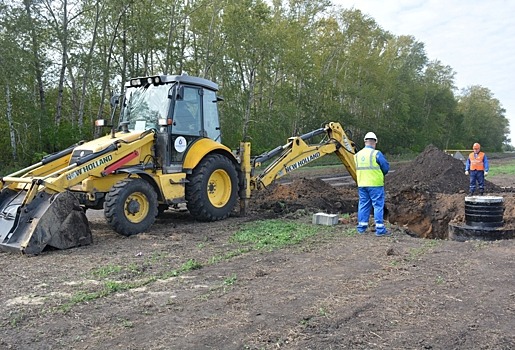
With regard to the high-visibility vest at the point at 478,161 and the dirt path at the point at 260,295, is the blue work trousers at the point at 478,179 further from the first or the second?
the dirt path at the point at 260,295

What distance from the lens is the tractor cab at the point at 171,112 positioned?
8508 mm

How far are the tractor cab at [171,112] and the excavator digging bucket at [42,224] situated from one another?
2001 mm

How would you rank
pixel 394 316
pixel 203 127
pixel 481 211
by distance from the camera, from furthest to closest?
pixel 203 127, pixel 481 211, pixel 394 316

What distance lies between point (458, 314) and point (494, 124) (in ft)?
302

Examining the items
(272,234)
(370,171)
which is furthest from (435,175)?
(272,234)

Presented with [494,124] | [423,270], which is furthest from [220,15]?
[494,124]

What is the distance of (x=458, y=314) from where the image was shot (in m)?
4.14

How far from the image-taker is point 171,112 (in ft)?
27.9

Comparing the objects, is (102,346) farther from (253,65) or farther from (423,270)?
(253,65)

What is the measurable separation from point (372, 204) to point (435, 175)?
913 centimetres

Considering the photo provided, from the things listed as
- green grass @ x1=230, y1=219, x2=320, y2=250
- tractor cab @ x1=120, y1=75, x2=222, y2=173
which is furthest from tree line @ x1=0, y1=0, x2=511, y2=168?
green grass @ x1=230, y1=219, x2=320, y2=250

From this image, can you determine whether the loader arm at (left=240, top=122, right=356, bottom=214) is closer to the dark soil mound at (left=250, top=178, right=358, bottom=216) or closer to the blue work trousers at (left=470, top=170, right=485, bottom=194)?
the dark soil mound at (left=250, top=178, right=358, bottom=216)

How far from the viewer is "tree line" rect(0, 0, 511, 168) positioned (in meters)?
19.5

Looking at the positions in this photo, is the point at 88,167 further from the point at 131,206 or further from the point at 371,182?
the point at 371,182
